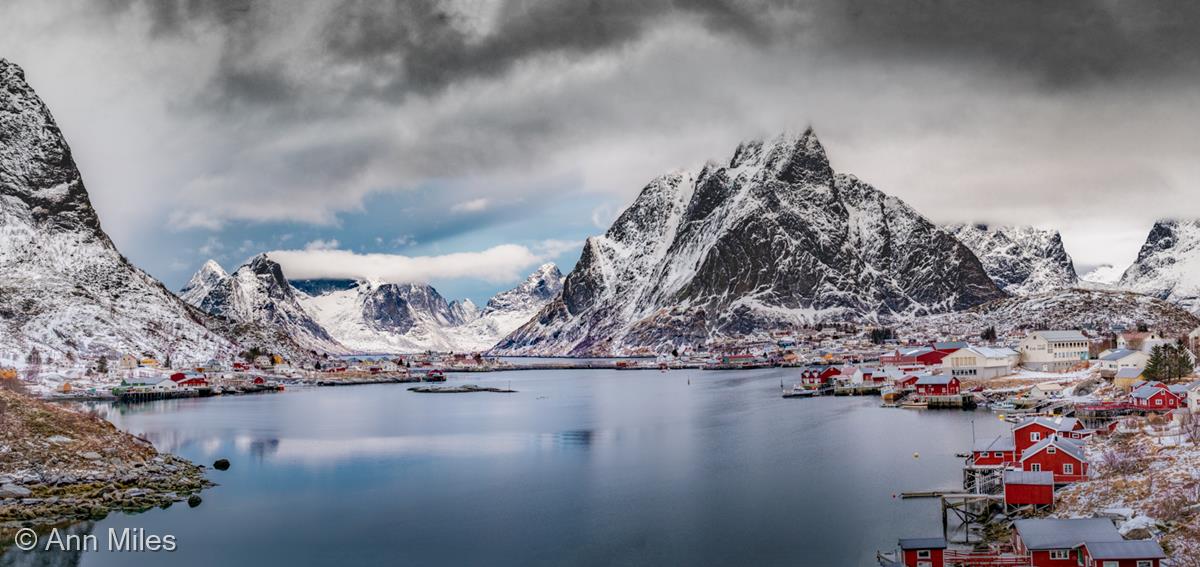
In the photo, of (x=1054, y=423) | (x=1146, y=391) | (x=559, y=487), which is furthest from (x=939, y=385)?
(x=559, y=487)

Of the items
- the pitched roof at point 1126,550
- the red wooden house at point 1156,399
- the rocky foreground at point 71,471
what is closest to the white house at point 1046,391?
the red wooden house at point 1156,399

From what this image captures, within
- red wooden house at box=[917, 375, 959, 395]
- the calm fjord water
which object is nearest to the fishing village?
red wooden house at box=[917, 375, 959, 395]

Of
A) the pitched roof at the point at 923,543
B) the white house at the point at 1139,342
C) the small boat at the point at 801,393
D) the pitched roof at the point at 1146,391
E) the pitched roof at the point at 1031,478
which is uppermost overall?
the white house at the point at 1139,342

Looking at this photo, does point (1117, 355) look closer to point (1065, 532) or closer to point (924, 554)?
point (1065, 532)

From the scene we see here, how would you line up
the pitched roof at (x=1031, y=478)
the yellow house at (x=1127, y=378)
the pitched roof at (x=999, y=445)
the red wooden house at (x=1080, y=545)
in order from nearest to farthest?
the red wooden house at (x=1080, y=545) → the pitched roof at (x=1031, y=478) → the pitched roof at (x=999, y=445) → the yellow house at (x=1127, y=378)

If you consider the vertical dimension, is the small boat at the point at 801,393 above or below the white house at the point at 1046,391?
below

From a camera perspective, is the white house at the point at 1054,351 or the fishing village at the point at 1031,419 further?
the white house at the point at 1054,351

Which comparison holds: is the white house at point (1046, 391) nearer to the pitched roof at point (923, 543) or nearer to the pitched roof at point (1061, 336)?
the pitched roof at point (1061, 336)

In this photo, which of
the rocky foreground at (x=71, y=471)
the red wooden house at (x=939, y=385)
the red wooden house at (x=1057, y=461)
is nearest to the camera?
the red wooden house at (x=1057, y=461)

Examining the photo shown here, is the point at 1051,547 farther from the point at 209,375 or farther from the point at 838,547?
the point at 209,375
